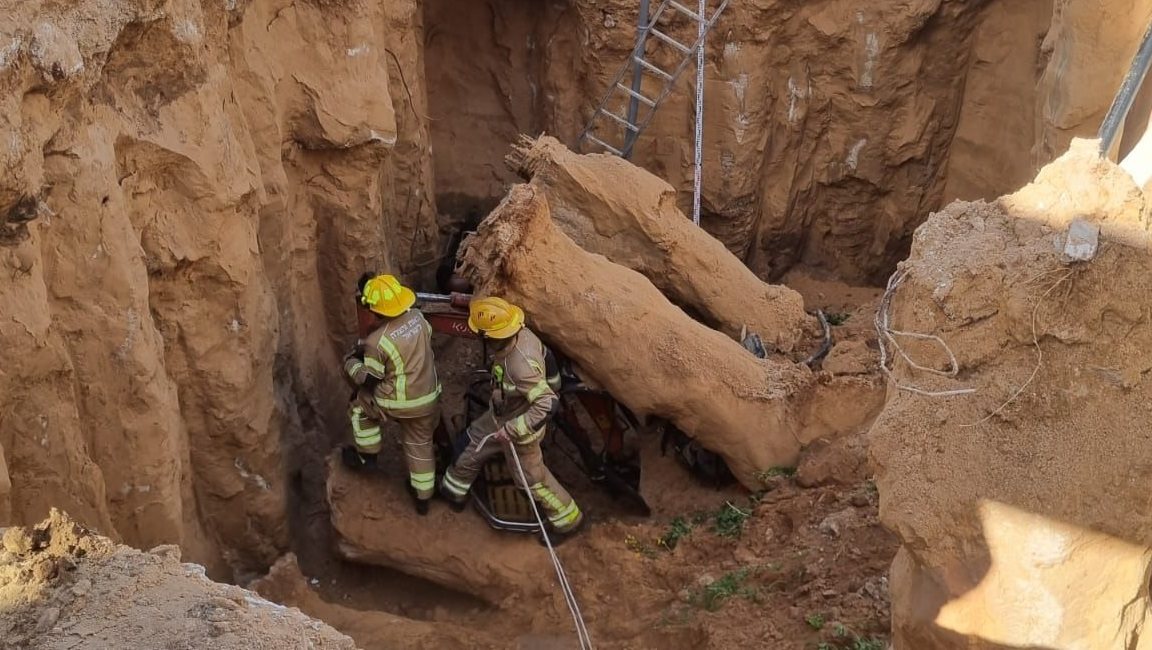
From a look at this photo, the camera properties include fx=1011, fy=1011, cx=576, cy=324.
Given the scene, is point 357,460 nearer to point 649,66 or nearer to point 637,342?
point 637,342

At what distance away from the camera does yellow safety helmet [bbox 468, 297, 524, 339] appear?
6047 mm

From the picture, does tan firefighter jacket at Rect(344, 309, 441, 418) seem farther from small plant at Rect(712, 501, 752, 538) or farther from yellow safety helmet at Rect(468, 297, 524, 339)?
small plant at Rect(712, 501, 752, 538)

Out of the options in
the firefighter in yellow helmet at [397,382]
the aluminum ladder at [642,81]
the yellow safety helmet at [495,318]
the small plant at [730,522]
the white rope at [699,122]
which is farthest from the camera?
the white rope at [699,122]

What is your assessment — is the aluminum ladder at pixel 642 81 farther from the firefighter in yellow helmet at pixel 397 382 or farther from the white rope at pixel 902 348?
the white rope at pixel 902 348

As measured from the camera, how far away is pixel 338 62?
7.02 m

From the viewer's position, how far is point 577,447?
24.4 ft

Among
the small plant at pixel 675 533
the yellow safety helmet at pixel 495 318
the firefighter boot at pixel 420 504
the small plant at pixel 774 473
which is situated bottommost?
the firefighter boot at pixel 420 504

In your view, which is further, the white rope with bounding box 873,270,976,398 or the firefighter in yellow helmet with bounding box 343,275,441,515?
the firefighter in yellow helmet with bounding box 343,275,441,515

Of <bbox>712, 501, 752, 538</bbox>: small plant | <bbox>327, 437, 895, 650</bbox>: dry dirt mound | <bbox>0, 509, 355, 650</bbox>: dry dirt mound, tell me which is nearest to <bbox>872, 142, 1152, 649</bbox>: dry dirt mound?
<bbox>327, 437, 895, 650</bbox>: dry dirt mound

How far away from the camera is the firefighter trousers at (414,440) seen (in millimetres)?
6730

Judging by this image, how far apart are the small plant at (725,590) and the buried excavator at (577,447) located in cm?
116

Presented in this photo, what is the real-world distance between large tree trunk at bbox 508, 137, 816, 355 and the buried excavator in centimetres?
41

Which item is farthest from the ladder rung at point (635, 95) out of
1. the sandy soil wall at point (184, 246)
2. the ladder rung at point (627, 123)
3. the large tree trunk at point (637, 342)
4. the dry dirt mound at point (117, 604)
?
the dry dirt mound at point (117, 604)

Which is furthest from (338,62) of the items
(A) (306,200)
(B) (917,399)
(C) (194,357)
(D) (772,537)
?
(B) (917,399)
